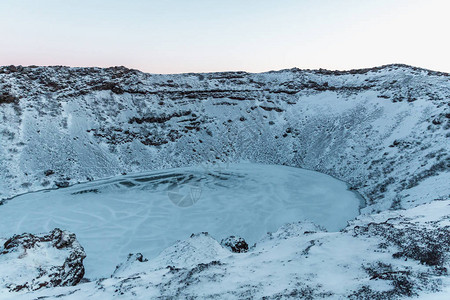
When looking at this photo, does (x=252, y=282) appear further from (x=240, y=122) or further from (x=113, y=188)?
(x=240, y=122)

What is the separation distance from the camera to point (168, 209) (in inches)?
948

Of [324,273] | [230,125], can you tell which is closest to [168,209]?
[324,273]

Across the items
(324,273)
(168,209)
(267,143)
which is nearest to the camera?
(324,273)

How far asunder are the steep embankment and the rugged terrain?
0.59 ft

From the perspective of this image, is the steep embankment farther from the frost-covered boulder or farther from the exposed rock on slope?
the frost-covered boulder

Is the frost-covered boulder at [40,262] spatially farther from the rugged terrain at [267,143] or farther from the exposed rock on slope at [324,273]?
the rugged terrain at [267,143]

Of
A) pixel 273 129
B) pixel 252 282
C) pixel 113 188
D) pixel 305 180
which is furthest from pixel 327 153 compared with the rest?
pixel 252 282

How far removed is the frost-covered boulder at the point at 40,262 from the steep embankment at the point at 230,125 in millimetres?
17334

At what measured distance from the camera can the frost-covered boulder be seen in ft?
36.9

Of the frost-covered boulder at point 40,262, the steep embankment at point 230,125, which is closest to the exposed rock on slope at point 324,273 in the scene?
the frost-covered boulder at point 40,262

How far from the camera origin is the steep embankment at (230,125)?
27845mm

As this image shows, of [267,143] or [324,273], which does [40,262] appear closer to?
[324,273]

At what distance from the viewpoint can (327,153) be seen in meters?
36.6

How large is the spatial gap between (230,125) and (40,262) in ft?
119
